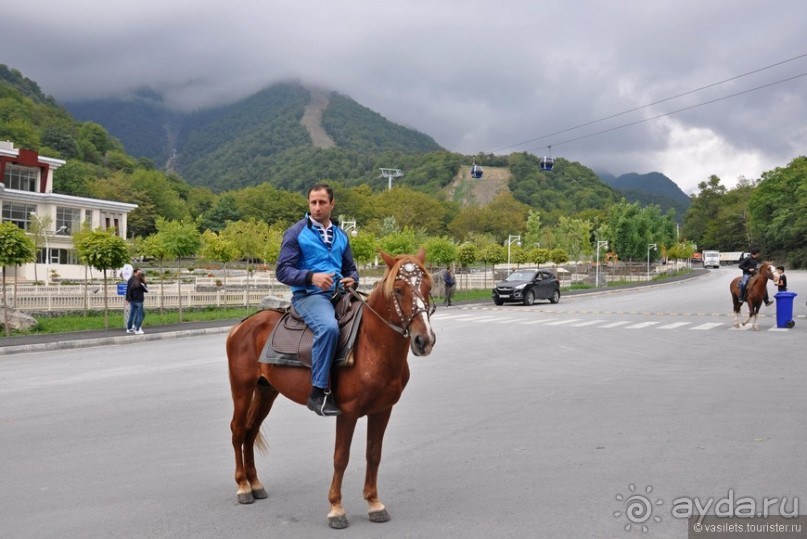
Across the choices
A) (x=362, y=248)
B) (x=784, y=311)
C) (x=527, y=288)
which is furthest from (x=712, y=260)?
(x=784, y=311)

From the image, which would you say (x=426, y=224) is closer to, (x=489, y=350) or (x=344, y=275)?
(x=489, y=350)

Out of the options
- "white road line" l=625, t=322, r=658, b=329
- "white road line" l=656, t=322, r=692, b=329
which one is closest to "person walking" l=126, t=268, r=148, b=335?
"white road line" l=625, t=322, r=658, b=329

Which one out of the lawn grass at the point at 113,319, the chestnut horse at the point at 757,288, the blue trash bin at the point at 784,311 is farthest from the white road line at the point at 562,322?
the lawn grass at the point at 113,319

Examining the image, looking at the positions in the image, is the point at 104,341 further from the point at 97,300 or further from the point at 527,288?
the point at 527,288

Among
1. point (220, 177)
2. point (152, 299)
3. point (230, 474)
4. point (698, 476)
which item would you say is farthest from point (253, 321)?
point (220, 177)

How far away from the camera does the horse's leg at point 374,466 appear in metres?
4.68

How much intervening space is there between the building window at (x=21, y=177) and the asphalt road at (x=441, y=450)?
5733cm

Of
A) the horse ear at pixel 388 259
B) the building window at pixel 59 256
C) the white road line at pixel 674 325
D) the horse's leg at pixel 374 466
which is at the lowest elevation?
the white road line at pixel 674 325

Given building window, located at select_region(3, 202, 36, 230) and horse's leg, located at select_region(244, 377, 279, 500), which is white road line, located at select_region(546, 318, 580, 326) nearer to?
horse's leg, located at select_region(244, 377, 279, 500)

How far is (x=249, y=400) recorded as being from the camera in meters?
5.40

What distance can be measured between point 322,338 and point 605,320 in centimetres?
2077

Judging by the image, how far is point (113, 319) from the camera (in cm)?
2414

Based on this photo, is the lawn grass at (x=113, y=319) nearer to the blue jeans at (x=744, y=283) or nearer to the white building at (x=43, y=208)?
the blue jeans at (x=744, y=283)

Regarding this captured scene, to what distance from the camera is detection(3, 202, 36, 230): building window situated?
190 feet
